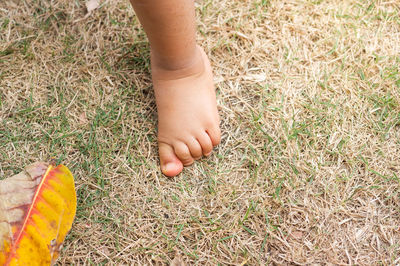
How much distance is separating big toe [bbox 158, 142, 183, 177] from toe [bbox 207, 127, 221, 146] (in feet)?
0.44

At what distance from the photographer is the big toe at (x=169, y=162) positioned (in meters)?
1.31

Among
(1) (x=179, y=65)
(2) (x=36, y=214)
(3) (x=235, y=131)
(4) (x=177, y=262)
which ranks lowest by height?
(4) (x=177, y=262)

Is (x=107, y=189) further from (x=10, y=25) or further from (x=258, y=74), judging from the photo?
(x=10, y=25)

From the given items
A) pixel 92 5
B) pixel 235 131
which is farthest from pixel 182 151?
pixel 92 5

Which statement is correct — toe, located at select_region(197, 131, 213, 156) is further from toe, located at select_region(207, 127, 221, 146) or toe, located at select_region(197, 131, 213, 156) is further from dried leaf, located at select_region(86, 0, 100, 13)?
dried leaf, located at select_region(86, 0, 100, 13)

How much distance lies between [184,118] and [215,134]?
0.12 meters

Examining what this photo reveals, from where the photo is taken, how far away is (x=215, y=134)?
1326 millimetres

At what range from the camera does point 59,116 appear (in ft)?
4.63

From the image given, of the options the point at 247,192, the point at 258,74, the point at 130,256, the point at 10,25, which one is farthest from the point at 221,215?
the point at 10,25

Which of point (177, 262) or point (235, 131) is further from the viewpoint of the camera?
point (235, 131)

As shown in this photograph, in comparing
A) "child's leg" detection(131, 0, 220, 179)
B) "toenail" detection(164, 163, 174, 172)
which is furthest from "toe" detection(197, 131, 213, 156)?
"toenail" detection(164, 163, 174, 172)

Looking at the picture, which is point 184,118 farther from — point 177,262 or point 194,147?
point 177,262

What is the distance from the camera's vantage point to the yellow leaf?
1.05 meters

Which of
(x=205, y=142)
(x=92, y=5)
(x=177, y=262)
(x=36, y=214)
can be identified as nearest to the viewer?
(x=36, y=214)
